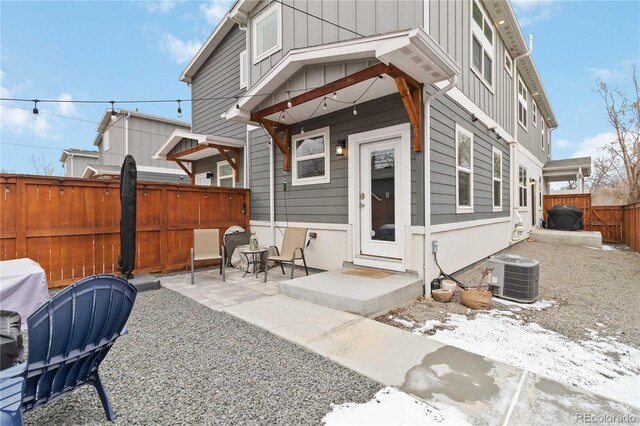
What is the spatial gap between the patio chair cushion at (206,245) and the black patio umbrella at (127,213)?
1.01 m

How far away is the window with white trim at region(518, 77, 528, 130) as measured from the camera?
382 inches

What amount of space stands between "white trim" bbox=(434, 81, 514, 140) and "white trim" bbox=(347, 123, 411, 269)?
116 cm

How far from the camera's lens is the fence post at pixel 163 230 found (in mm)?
5738

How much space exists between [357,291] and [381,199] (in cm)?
172

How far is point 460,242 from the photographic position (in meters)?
5.52

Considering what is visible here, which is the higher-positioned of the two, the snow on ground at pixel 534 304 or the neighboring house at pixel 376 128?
the neighboring house at pixel 376 128

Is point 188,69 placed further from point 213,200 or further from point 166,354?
point 166,354

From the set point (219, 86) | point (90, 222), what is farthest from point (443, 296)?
point (219, 86)

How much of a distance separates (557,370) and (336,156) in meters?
4.09

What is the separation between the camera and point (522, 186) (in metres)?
9.85

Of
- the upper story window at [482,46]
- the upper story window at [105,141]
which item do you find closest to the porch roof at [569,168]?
the upper story window at [482,46]

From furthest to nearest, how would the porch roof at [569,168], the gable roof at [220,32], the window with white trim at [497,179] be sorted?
the porch roof at [569,168] < the window with white trim at [497,179] < the gable roof at [220,32]

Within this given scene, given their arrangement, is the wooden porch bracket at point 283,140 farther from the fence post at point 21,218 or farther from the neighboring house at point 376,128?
the fence post at point 21,218

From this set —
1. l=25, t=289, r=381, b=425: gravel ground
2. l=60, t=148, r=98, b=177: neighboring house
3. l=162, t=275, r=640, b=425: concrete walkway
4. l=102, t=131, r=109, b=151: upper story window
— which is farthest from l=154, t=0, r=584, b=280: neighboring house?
l=60, t=148, r=98, b=177: neighboring house
